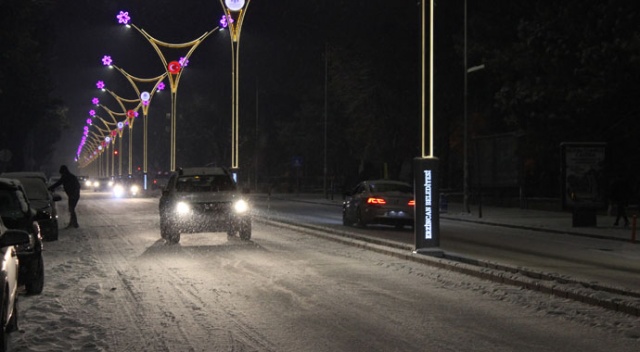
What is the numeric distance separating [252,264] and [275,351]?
311 inches

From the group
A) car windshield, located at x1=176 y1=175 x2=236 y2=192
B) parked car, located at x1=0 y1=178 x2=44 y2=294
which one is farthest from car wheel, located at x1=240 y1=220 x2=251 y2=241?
parked car, located at x1=0 y1=178 x2=44 y2=294

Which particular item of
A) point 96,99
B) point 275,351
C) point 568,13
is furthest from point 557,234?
point 96,99

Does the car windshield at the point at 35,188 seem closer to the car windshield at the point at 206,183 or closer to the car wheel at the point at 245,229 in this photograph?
the car windshield at the point at 206,183

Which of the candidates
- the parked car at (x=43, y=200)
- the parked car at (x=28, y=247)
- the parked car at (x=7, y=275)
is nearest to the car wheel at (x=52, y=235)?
the parked car at (x=43, y=200)

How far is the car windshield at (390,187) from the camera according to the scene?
86.1 feet

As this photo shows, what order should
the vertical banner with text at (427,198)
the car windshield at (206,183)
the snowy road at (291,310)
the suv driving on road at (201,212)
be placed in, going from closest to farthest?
the snowy road at (291,310) → the vertical banner with text at (427,198) → the suv driving on road at (201,212) → the car windshield at (206,183)

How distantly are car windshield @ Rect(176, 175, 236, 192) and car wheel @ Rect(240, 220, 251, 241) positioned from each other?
49.7 inches

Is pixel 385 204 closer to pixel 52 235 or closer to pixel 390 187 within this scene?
pixel 390 187

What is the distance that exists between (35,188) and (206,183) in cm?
437

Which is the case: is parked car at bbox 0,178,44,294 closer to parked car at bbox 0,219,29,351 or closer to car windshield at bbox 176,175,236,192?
parked car at bbox 0,219,29,351

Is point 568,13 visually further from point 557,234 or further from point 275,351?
point 275,351

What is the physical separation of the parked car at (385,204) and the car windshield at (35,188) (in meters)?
9.33

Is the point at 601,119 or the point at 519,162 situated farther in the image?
the point at 519,162

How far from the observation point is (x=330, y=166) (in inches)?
2958
